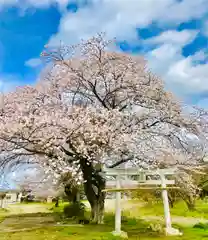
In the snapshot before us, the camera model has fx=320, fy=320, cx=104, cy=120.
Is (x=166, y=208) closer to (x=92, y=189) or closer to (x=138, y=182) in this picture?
(x=138, y=182)

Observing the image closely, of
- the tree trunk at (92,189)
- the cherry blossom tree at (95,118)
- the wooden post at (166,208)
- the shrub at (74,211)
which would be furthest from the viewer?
the shrub at (74,211)

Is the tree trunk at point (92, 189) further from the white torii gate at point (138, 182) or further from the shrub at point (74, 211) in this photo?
the shrub at point (74, 211)

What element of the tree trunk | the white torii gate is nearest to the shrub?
the tree trunk

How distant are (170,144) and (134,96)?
2610mm

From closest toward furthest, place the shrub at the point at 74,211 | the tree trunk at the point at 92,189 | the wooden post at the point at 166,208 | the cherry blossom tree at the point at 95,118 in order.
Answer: the wooden post at the point at 166,208
the cherry blossom tree at the point at 95,118
the tree trunk at the point at 92,189
the shrub at the point at 74,211

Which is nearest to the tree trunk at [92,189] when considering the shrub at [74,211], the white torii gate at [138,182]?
the white torii gate at [138,182]

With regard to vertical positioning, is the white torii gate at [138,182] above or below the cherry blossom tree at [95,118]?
below

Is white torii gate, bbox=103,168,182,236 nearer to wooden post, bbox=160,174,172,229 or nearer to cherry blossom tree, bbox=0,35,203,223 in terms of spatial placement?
wooden post, bbox=160,174,172,229

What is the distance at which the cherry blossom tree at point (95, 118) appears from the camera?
11.3 m

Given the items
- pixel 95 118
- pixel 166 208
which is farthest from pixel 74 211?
pixel 166 208

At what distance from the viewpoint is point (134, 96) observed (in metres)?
13.6

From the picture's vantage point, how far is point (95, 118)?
1240 centimetres

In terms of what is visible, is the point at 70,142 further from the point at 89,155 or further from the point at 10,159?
the point at 10,159

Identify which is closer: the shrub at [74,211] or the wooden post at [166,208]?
the wooden post at [166,208]
